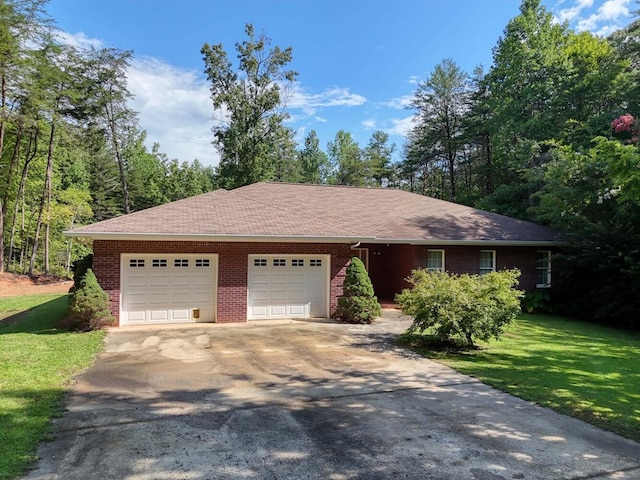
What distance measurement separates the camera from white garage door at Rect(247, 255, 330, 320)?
12.1 meters

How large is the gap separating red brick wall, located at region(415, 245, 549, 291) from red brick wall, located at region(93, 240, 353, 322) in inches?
152

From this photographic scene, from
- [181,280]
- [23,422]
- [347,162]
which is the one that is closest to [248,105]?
[347,162]

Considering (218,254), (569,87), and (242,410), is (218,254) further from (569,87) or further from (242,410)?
(569,87)

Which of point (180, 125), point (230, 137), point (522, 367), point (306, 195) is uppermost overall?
point (180, 125)

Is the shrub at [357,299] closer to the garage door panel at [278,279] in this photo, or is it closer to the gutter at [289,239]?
the gutter at [289,239]

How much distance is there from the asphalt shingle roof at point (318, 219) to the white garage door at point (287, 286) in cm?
94

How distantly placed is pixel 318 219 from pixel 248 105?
20.1 m

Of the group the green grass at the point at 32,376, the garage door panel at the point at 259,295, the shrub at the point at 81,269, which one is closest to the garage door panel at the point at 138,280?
the shrub at the point at 81,269

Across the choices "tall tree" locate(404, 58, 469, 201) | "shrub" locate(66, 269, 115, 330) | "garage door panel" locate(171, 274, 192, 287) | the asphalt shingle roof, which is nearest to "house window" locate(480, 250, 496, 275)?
the asphalt shingle roof

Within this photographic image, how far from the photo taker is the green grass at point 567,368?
216 inches

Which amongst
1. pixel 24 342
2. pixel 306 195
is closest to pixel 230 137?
pixel 306 195

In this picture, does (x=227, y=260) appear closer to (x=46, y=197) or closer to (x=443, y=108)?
(x=46, y=197)

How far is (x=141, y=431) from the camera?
450 centimetres

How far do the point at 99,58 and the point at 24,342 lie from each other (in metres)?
26.0
